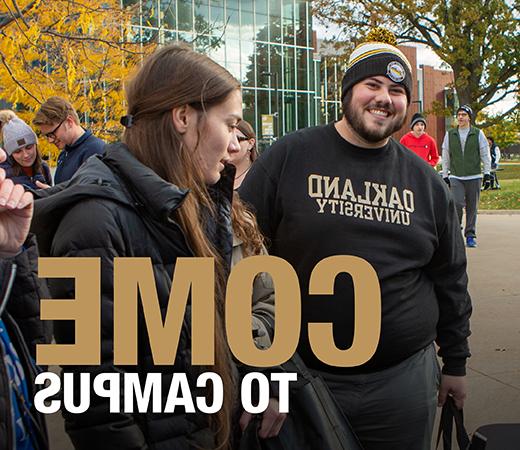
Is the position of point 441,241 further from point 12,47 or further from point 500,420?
point 12,47

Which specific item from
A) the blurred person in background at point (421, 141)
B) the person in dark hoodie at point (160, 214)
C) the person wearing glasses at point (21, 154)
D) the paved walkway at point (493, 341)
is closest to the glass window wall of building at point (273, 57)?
the blurred person in background at point (421, 141)

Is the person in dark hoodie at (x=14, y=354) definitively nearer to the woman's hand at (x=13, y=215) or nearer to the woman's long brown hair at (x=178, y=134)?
the woman's hand at (x=13, y=215)

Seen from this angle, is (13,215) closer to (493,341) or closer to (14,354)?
(14,354)

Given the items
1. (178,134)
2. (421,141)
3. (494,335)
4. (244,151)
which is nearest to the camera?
(178,134)

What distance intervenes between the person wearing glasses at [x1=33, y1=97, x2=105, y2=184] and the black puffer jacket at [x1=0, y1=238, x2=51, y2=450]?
3.09 meters

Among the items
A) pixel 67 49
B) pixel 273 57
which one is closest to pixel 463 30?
pixel 273 57

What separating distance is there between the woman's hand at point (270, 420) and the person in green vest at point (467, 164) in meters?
9.31

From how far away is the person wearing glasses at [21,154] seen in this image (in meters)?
5.28

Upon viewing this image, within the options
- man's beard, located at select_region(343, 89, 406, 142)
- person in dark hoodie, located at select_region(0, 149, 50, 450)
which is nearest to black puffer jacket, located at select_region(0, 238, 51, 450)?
person in dark hoodie, located at select_region(0, 149, 50, 450)

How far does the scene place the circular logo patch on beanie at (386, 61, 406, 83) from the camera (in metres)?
2.75

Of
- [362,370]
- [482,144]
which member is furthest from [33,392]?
[482,144]

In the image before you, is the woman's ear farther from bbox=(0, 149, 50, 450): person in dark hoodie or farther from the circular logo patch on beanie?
the circular logo patch on beanie

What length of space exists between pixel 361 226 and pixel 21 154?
3.58 m

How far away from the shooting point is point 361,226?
8.66 ft
